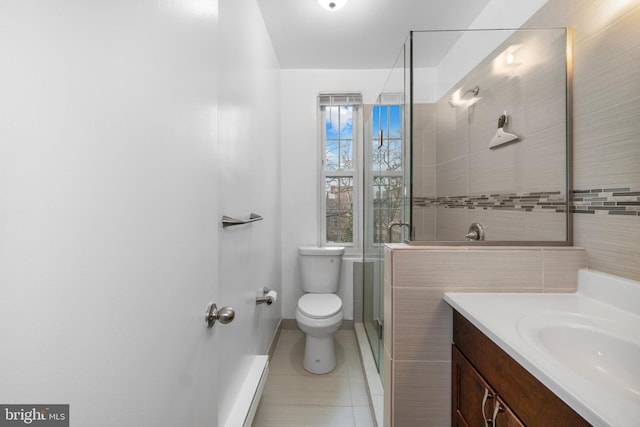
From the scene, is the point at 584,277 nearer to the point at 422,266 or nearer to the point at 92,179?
the point at 422,266

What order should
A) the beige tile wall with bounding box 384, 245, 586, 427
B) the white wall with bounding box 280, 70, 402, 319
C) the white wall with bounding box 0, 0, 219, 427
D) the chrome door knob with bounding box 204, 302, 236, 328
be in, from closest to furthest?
the white wall with bounding box 0, 0, 219, 427 < the chrome door knob with bounding box 204, 302, 236, 328 < the beige tile wall with bounding box 384, 245, 586, 427 < the white wall with bounding box 280, 70, 402, 319

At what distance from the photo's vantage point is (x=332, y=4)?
1.76 m

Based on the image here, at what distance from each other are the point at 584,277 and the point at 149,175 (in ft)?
4.77

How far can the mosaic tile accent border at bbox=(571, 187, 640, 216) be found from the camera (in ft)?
2.96

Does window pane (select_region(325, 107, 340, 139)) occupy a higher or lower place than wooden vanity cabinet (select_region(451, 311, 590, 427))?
higher

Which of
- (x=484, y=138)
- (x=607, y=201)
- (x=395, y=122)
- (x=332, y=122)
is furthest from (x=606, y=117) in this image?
(x=332, y=122)

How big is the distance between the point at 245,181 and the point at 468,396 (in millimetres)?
1360

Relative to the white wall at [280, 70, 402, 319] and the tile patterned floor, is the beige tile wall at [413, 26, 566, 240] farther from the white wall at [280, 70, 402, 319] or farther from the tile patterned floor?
the white wall at [280, 70, 402, 319]

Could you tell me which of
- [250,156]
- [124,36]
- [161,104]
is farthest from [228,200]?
[124,36]

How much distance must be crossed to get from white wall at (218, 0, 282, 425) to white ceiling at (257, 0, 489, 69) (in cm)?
18

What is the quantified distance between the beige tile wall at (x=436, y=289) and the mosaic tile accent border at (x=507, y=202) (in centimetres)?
19

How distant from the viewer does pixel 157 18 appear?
54cm

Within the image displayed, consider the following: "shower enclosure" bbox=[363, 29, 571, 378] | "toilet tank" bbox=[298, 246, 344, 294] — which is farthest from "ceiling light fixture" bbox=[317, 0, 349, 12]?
"toilet tank" bbox=[298, 246, 344, 294]

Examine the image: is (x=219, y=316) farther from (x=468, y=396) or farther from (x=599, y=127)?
(x=599, y=127)
